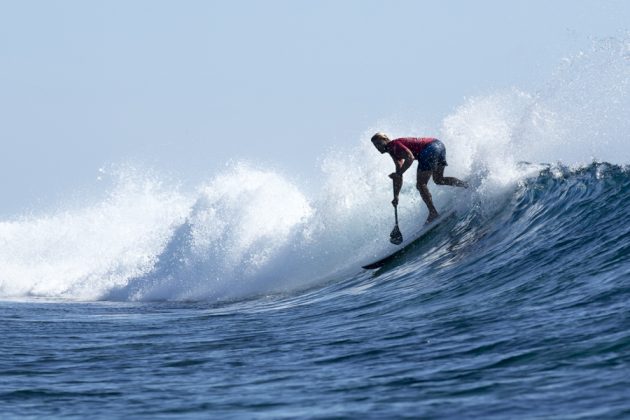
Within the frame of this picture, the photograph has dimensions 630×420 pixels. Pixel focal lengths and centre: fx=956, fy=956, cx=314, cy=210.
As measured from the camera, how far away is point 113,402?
6.16 meters

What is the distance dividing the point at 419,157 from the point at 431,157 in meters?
0.18

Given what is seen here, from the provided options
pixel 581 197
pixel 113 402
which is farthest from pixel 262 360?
pixel 581 197

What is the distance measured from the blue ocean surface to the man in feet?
2.89

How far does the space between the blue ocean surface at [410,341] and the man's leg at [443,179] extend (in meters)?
0.58

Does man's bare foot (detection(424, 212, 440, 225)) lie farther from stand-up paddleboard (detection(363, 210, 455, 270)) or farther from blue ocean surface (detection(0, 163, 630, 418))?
blue ocean surface (detection(0, 163, 630, 418))

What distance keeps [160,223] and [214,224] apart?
8280 mm

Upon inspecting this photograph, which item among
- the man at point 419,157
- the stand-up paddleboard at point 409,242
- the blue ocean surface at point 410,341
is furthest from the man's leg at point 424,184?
the blue ocean surface at point 410,341

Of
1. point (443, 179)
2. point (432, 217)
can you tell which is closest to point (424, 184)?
point (443, 179)

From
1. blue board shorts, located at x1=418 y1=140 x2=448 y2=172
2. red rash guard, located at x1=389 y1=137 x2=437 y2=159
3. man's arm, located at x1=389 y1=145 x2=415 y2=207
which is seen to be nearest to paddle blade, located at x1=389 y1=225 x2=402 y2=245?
man's arm, located at x1=389 y1=145 x2=415 y2=207

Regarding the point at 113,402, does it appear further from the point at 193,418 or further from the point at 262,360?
the point at 262,360

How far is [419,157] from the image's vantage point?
1443cm

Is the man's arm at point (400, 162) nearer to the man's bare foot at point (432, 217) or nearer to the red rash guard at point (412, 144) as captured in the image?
the red rash guard at point (412, 144)

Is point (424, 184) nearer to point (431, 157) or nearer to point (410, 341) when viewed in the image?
point (431, 157)

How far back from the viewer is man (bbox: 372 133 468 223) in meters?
14.0
